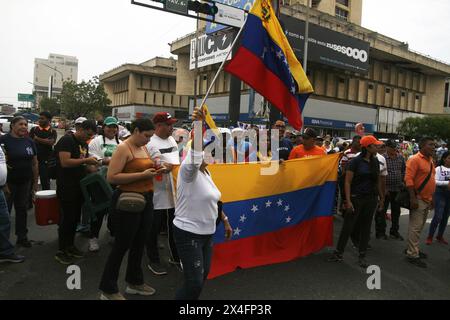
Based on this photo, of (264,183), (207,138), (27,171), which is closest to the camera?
(207,138)

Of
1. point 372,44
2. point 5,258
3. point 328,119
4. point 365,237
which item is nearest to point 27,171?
point 5,258

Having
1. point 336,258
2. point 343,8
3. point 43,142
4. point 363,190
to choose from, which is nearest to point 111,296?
point 336,258

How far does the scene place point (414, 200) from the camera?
A: 559 centimetres

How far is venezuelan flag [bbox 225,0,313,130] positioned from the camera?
4555 mm

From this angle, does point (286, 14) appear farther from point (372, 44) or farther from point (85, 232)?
point (85, 232)

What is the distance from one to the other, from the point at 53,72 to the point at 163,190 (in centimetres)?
15995

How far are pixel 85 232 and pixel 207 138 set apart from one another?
3710mm

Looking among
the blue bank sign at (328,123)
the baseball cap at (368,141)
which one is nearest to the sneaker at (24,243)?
the baseball cap at (368,141)

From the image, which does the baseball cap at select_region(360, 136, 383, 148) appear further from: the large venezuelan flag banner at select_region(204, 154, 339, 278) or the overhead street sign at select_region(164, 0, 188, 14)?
the overhead street sign at select_region(164, 0, 188, 14)

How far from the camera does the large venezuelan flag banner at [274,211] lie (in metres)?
4.57

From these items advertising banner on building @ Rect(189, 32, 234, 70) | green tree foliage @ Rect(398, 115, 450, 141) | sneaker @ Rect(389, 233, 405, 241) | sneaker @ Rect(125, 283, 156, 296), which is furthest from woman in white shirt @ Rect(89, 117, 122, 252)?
green tree foliage @ Rect(398, 115, 450, 141)

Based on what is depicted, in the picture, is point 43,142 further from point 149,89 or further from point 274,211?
point 149,89

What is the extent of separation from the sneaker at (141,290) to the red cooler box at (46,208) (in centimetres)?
184

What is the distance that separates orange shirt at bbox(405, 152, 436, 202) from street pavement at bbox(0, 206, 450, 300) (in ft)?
3.36
